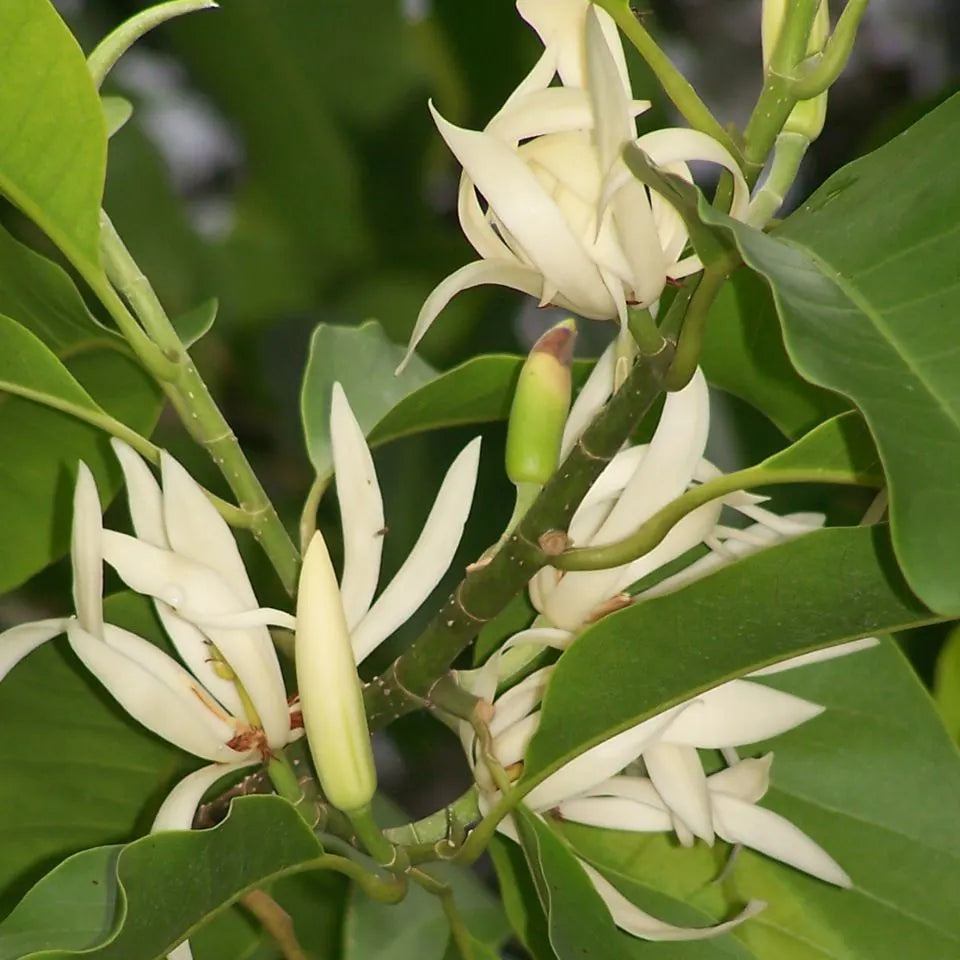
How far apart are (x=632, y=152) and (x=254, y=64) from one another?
86 centimetres

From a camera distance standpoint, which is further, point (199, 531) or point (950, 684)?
point (950, 684)

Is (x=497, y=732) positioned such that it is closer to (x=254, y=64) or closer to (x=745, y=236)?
(x=745, y=236)

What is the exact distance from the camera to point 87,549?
456mm

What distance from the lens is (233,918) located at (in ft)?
2.13

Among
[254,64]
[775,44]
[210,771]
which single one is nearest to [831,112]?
[254,64]

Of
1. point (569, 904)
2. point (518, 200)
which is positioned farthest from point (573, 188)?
point (569, 904)

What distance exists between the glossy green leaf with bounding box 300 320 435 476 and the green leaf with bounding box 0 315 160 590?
87 mm

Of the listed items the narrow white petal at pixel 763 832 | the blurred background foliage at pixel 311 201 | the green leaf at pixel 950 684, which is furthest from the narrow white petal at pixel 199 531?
the blurred background foliage at pixel 311 201

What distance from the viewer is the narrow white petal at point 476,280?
0.44m

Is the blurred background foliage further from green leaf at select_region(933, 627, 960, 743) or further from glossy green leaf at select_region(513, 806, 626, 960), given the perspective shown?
glossy green leaf at select_region(513, 806, 626, 960)

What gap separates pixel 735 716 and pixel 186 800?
0.69ft

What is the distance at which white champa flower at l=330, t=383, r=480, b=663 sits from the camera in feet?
1.59

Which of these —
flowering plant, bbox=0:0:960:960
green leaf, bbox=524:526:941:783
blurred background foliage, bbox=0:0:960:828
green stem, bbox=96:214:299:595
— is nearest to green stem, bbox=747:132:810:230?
flowering plant, bbox=0:0:960:960

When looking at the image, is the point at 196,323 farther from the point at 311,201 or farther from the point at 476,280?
the point at 311,201
